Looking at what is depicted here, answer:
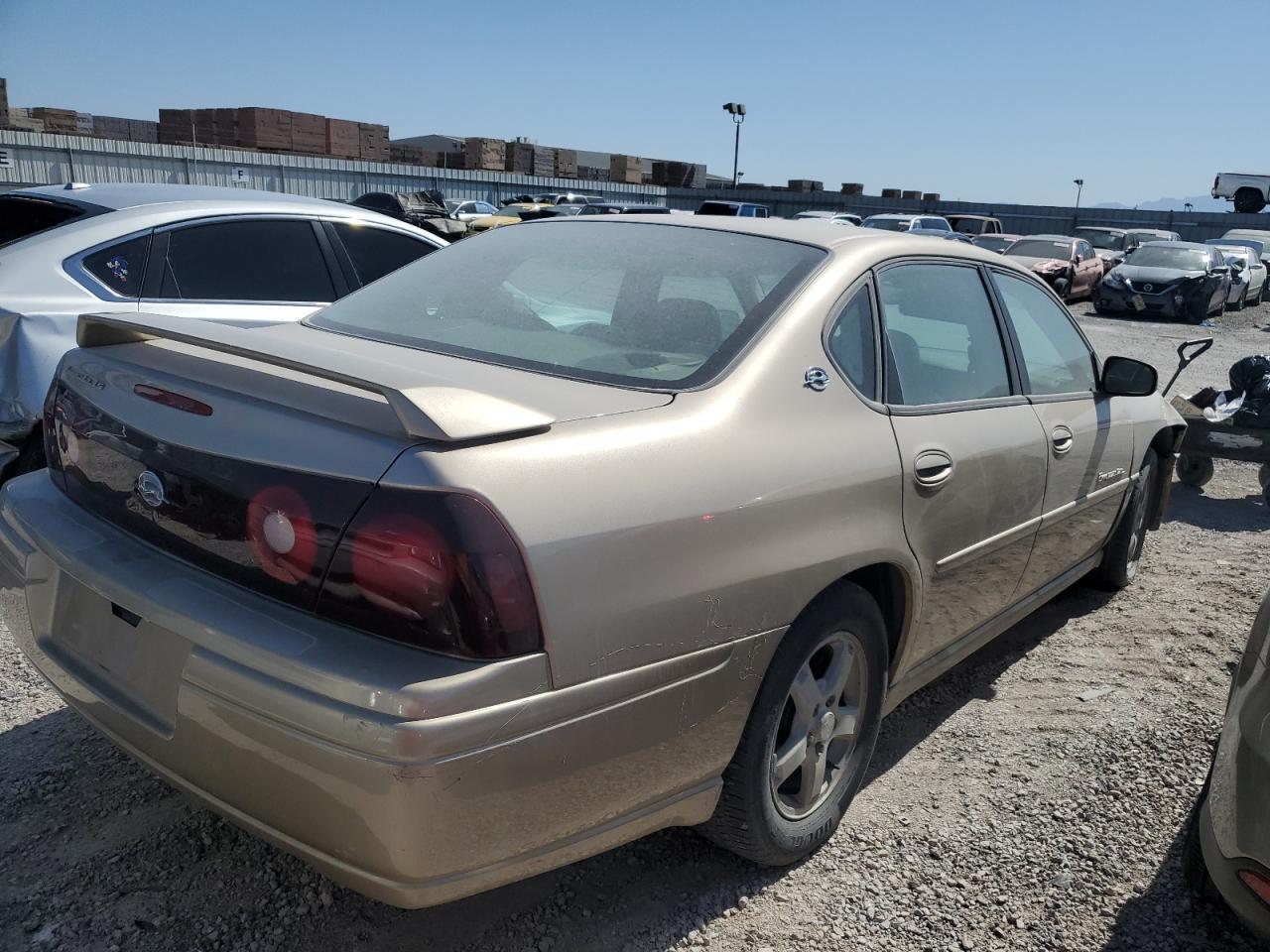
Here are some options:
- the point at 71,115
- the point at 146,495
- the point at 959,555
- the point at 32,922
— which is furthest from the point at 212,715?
the point at 71,115

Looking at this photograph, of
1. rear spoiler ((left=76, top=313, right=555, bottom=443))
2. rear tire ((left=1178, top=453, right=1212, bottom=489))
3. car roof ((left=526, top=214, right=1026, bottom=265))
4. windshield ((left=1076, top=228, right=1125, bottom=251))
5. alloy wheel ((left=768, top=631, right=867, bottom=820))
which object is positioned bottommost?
rear tire ((left=1178, top=453, right=1212, bottom=489))

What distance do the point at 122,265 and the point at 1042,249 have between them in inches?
772

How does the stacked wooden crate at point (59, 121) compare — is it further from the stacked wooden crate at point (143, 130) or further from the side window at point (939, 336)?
the side window at point (939, 336)

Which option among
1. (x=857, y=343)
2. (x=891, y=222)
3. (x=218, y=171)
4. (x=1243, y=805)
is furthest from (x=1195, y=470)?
(x=218, y=171)

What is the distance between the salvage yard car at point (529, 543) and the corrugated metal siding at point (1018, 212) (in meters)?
39.1

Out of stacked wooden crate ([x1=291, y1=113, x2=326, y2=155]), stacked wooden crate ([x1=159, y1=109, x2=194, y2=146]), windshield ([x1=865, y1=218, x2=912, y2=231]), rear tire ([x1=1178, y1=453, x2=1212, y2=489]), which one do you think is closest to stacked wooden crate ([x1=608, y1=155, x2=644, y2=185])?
stacked wooden crate ([x1=291, y1=113, x2=326, y2=155])

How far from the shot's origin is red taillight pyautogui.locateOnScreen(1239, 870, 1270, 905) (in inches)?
76.6

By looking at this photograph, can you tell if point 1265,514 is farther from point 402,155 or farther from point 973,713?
point 402,155

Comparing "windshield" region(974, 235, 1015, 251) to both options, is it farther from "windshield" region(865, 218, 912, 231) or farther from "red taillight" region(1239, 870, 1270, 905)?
"red taillight" region(1239, 870, 1270, 905)

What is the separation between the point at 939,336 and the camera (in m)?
3.08

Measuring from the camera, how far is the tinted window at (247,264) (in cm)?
464

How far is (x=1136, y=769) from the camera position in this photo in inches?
125

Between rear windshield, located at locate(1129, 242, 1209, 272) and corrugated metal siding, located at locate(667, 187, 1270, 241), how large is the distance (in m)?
20.7

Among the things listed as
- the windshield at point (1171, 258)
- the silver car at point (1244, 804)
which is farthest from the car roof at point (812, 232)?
the windshield at point (1171, 258)
